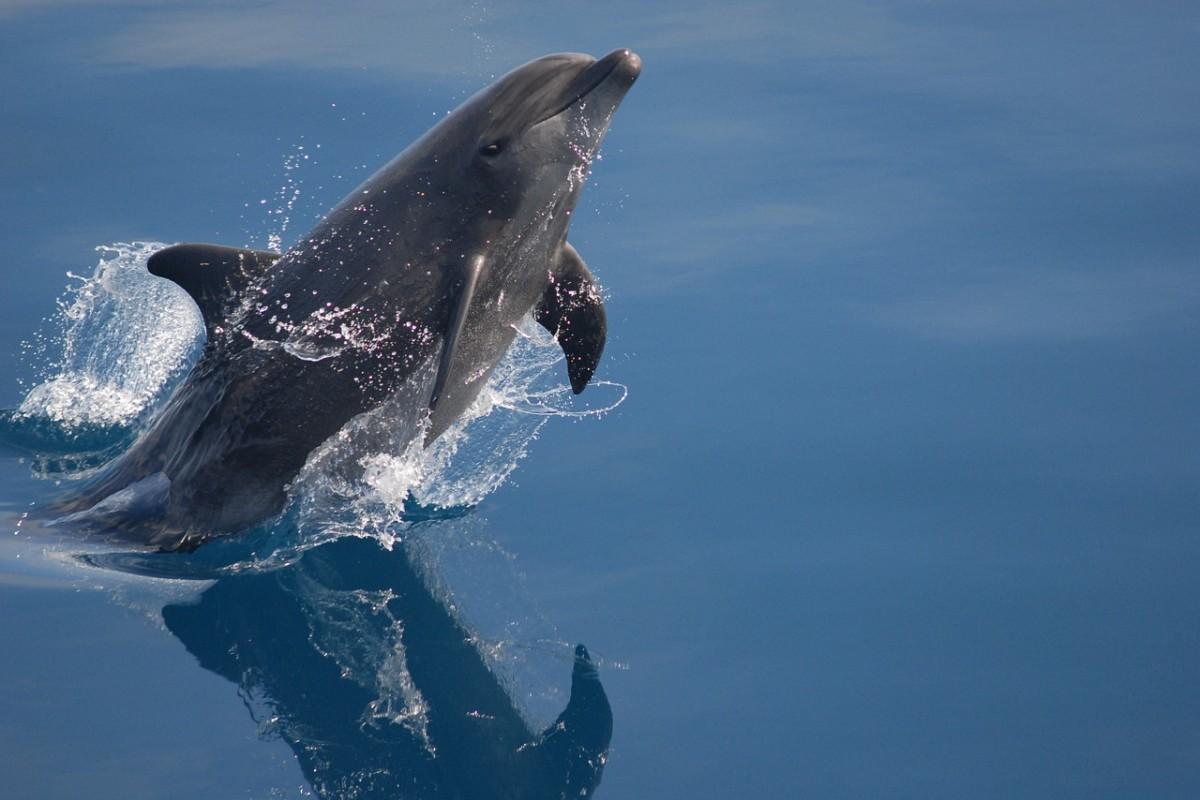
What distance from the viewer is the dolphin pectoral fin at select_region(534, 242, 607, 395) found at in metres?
7.88

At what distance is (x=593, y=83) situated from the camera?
7285mm

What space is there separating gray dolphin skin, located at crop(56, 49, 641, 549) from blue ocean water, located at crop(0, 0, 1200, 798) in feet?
1.20

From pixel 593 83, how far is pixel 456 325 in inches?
55.8

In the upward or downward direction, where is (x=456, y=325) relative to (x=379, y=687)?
upward

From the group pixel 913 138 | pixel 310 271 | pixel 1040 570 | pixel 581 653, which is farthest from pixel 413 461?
pixel 913 138

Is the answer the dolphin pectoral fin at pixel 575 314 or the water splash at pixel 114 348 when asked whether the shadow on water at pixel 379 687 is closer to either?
the dolphin pectoral fin at pixel 575 314

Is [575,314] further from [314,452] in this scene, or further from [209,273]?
[209,273]

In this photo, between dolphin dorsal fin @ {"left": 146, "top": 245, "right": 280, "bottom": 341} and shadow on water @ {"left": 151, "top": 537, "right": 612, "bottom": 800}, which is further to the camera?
dolphin dorsal fin @ {"left": 146, "top": 245, "right": 280, "bottom": 341}

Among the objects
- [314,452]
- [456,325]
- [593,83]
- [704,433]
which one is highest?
[593,83]

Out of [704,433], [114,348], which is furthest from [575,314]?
[114,348]

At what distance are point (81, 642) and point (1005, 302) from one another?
6007 millimetres

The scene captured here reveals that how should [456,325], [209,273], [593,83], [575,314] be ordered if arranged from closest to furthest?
[456,325] < [593,83] < [209,273] < [575,314]

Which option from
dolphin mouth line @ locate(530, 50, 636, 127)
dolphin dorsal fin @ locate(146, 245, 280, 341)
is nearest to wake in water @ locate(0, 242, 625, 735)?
dolphin dorsal fin @ locate(146, 245, 280, 341)

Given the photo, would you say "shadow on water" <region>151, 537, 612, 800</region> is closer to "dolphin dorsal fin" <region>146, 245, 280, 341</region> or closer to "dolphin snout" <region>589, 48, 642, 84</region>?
"dolphin dorsal fin" <region>146, 245, 280, 341</region>
